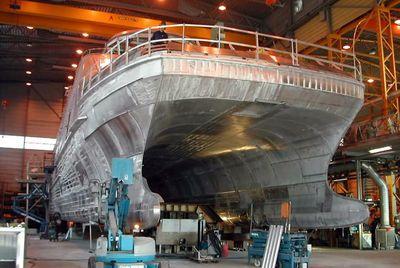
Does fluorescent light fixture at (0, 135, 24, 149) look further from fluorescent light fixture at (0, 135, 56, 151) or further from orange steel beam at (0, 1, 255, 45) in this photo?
orange steel beam at (0, 1, 255, 45)

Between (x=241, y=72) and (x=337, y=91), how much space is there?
8.65 feet

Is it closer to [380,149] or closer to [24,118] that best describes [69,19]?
[380,149]

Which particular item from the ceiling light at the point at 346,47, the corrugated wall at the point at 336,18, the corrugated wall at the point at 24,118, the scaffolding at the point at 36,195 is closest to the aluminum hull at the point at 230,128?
the corrugated wall at the point at 336,18

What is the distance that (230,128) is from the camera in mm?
11922

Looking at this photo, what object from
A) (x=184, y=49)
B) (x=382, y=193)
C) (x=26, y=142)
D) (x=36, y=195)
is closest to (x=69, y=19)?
(x=36, y=195)

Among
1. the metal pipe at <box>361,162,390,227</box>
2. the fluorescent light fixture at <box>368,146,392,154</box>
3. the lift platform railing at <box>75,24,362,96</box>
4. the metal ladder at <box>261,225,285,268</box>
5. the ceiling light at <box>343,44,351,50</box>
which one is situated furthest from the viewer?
the ceiling light at <box>343,44,351,50</box>

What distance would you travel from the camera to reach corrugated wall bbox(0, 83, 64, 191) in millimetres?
36156

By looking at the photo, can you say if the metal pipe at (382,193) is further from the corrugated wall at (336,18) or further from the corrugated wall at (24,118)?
the corrugated wall at (24,118)

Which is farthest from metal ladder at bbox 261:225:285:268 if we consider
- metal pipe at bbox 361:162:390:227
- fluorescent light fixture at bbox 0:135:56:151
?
fluorescent light fixture at bbox 0:135:56:151

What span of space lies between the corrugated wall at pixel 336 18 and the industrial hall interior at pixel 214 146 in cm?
7

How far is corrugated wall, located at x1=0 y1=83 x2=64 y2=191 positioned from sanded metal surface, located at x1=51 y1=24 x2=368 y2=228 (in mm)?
22897

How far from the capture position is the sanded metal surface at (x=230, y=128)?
9.09 meters

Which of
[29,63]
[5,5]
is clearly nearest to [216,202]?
[5,5]

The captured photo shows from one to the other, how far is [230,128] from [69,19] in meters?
13.6
